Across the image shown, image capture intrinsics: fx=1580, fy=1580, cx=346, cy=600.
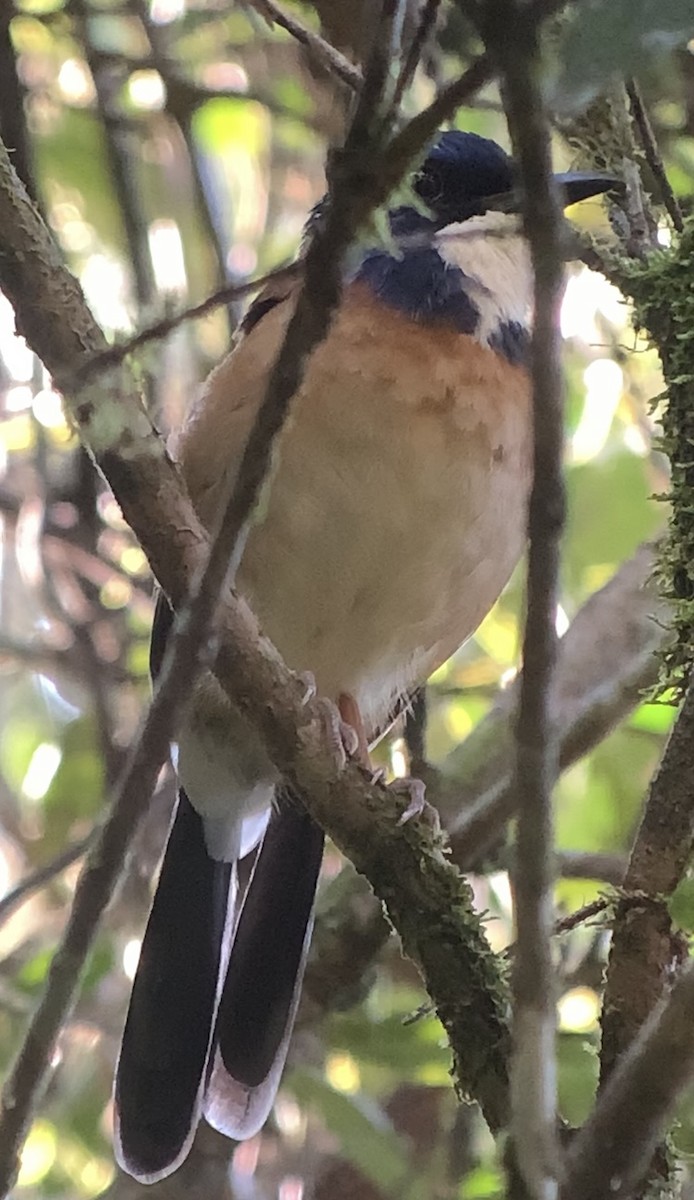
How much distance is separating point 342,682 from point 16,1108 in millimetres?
961

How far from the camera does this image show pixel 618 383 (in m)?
2.31

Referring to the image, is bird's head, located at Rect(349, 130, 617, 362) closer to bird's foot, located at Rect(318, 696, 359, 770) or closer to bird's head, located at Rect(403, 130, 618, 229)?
bird's head, located at Rect(403, 130, 618, 229)

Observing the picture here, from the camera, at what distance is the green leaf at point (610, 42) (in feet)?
1.99

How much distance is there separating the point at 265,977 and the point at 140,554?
0.77 meters

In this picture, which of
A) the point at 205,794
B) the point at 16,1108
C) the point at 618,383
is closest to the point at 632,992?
the point at 16,1108

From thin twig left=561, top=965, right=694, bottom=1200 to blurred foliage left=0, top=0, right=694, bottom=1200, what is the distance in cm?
88

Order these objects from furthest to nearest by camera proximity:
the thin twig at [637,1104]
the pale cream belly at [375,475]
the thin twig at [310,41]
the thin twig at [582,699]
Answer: the thin twig at [582,699] < the pale cream belly at [375,475] < the thin twig at [310,41] < the thin twig at [637,1104]

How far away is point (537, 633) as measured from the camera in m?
0.68

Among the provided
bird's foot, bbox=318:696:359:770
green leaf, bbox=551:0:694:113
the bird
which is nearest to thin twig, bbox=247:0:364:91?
the bird

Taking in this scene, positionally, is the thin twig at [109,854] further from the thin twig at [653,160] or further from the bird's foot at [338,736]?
the thin twig at [653,160]

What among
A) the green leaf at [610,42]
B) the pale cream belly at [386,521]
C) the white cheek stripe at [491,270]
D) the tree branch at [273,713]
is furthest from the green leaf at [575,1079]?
the green leaf at [610,42]

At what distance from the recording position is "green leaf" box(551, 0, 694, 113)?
0.61 meters

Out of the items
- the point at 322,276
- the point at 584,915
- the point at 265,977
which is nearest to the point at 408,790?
the point at 584,915

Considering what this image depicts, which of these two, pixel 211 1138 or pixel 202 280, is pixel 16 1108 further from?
pixel 202 280
